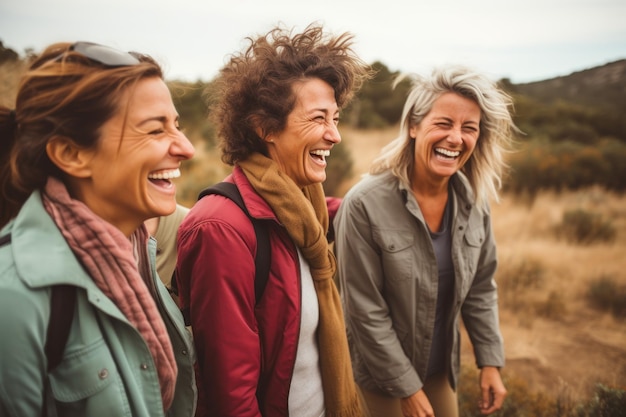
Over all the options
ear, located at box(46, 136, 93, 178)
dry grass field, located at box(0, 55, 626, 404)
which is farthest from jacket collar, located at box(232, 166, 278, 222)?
dry grass field, located at box(0, 55, 626, 404)

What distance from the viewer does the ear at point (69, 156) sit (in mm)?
1169

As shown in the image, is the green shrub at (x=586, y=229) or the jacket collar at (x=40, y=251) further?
the green shrub at (x=586, y=229)

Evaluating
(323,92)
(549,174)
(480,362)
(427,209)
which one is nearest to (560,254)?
(549,174)

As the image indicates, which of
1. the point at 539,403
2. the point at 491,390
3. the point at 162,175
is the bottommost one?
the point at 539,403

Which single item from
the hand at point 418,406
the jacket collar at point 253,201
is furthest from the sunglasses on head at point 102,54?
the hand at point 418,406

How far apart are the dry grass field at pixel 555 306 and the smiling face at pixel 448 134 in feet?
8.22

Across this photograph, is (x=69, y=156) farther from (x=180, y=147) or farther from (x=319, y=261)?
(x=319, y=261)

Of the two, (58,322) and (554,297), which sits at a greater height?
(58,322)

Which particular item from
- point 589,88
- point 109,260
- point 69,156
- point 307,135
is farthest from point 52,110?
point 589,88

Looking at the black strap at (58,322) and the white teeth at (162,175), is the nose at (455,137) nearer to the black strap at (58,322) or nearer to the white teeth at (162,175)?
the white teeth at (162,175)

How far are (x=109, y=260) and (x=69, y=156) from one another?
0.35m

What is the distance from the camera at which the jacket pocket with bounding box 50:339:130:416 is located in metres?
1.10

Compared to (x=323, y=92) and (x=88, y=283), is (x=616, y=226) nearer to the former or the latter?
(x=323, y=92)

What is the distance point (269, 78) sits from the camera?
5.78 ft
